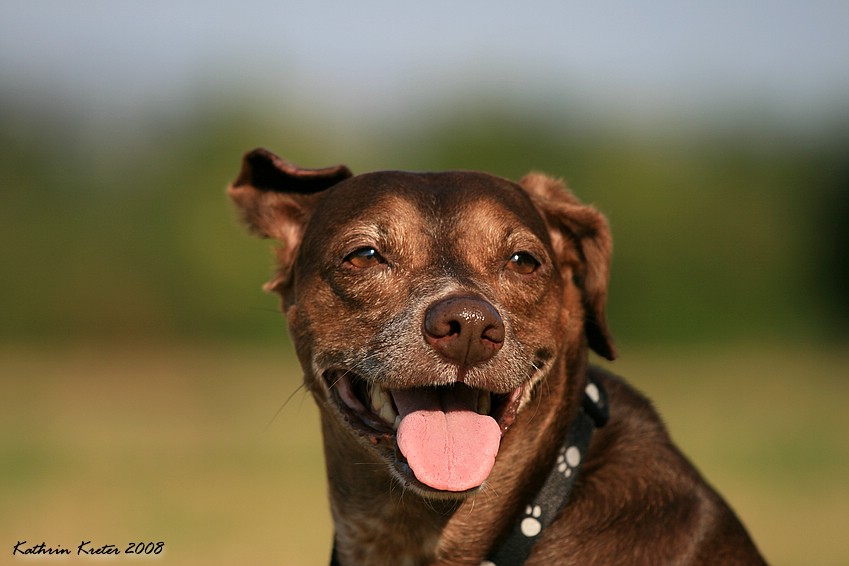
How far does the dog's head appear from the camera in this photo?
14.7 ft

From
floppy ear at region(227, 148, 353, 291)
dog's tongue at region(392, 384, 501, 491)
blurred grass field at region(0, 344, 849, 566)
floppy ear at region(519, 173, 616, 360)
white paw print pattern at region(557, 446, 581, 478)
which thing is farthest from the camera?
blurred grass field at region(0, 344, 849, 566)

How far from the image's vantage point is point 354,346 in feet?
15.8

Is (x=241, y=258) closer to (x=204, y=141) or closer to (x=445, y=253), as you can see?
(x=204, y=141)

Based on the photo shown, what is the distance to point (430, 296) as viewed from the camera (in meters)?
4.71

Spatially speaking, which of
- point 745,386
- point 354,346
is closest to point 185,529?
point 354,346

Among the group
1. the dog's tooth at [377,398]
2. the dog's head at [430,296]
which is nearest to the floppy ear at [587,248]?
the dog's head at [430,296]

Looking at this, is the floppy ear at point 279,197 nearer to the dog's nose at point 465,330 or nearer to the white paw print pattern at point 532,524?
the dog's nose at point 465,330

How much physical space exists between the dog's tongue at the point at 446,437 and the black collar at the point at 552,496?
1.04 feet

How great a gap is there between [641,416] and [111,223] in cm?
2338

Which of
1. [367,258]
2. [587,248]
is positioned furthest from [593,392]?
[367,258]

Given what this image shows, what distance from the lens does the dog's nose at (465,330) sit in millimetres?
4387

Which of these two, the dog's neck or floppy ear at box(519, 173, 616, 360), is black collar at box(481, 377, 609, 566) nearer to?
the dog's neck

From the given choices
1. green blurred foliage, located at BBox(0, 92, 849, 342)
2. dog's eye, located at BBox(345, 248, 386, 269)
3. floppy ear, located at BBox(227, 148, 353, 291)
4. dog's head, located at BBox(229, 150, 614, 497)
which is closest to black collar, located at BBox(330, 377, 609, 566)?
dog's head, located at BBox(229, 150, 614, 497)

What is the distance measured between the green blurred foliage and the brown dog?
61.9 feet
